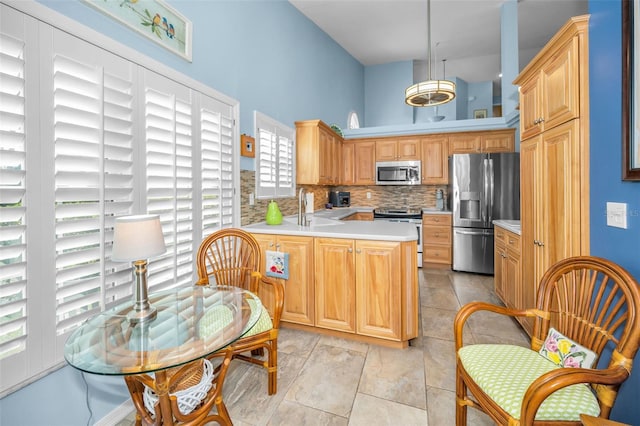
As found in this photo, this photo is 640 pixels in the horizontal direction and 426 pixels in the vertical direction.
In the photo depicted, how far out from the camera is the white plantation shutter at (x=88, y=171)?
1376 millimetres

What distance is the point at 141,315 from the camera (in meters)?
1.27

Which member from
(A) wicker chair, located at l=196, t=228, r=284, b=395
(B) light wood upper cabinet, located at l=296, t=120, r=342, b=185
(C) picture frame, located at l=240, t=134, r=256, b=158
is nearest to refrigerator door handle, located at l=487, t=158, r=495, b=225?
(B) light wood upper cabinet, located at l=296, t=120, r=342, b=185

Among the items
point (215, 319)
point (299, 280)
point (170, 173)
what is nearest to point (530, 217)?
point (299, 280)

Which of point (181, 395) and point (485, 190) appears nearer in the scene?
point (181, 395)

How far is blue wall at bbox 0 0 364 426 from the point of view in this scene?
1.38 metres

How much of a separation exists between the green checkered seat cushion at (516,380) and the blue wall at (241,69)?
189cm

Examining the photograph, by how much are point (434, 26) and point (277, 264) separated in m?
4.63

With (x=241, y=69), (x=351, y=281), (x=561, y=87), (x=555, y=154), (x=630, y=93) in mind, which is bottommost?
(x=351, y=281)

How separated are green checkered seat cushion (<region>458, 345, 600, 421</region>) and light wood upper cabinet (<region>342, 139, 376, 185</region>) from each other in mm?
4188

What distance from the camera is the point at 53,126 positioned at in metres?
1.34

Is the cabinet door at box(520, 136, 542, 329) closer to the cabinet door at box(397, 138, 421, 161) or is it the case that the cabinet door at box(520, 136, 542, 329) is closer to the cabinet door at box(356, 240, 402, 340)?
the cabinet door at box(356, 240, 402, 340)

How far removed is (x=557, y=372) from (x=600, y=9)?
69.1 inches

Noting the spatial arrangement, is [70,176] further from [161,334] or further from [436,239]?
[436,239]

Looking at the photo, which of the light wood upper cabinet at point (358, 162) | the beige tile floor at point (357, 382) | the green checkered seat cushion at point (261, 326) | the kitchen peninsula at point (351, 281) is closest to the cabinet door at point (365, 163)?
the light wood upper cabinet at point (358, 162)
